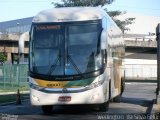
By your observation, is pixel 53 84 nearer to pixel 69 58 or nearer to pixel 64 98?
pixel 64 98

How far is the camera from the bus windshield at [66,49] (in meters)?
17.0

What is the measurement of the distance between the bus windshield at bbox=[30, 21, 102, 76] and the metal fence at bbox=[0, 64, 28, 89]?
79.6ft

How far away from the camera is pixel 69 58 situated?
56.1ft

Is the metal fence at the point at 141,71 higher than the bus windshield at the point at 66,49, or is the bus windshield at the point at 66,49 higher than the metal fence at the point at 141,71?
the bus windshield at the point at 66,49

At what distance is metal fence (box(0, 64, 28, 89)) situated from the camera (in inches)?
1633

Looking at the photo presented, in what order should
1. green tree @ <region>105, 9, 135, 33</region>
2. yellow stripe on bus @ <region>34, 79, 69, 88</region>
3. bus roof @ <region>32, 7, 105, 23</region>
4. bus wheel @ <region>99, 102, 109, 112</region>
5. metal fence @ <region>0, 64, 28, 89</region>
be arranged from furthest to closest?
green tree @ <region>105, 9, 135, 33</region> → metal fence @ <region>0, 64, 28, 89</region> → bus wheel @ <region>99, 102, 109, 112</region> → bus roof @ <region>32, 7, 105, 23</region> → yellow stripe on bus @ <region>34, 79, 69, 88</region>

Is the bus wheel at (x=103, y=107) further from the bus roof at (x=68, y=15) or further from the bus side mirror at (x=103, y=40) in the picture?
the bus roof at (x=68, y=15)

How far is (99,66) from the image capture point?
1706 centimetres

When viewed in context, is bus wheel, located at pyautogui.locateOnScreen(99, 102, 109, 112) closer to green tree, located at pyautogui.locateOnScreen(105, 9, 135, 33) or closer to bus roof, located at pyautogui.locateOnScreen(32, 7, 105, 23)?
bus roof, located at pyautogui.locateOnScreen(32, 7, 105, 23)

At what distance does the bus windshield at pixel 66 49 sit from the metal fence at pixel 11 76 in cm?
2425

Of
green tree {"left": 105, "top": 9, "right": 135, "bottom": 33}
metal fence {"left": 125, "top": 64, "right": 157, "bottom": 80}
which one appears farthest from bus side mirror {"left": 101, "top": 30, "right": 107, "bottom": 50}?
metal fence {"left": 125, "top": 64, "right": 157, "bottom": 80}

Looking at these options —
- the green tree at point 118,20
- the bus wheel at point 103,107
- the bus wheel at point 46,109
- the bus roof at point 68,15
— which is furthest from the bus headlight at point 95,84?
the green tree at point 118,20

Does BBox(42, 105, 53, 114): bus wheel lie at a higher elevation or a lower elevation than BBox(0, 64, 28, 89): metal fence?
higher

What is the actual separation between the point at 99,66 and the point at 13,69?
25.8m
